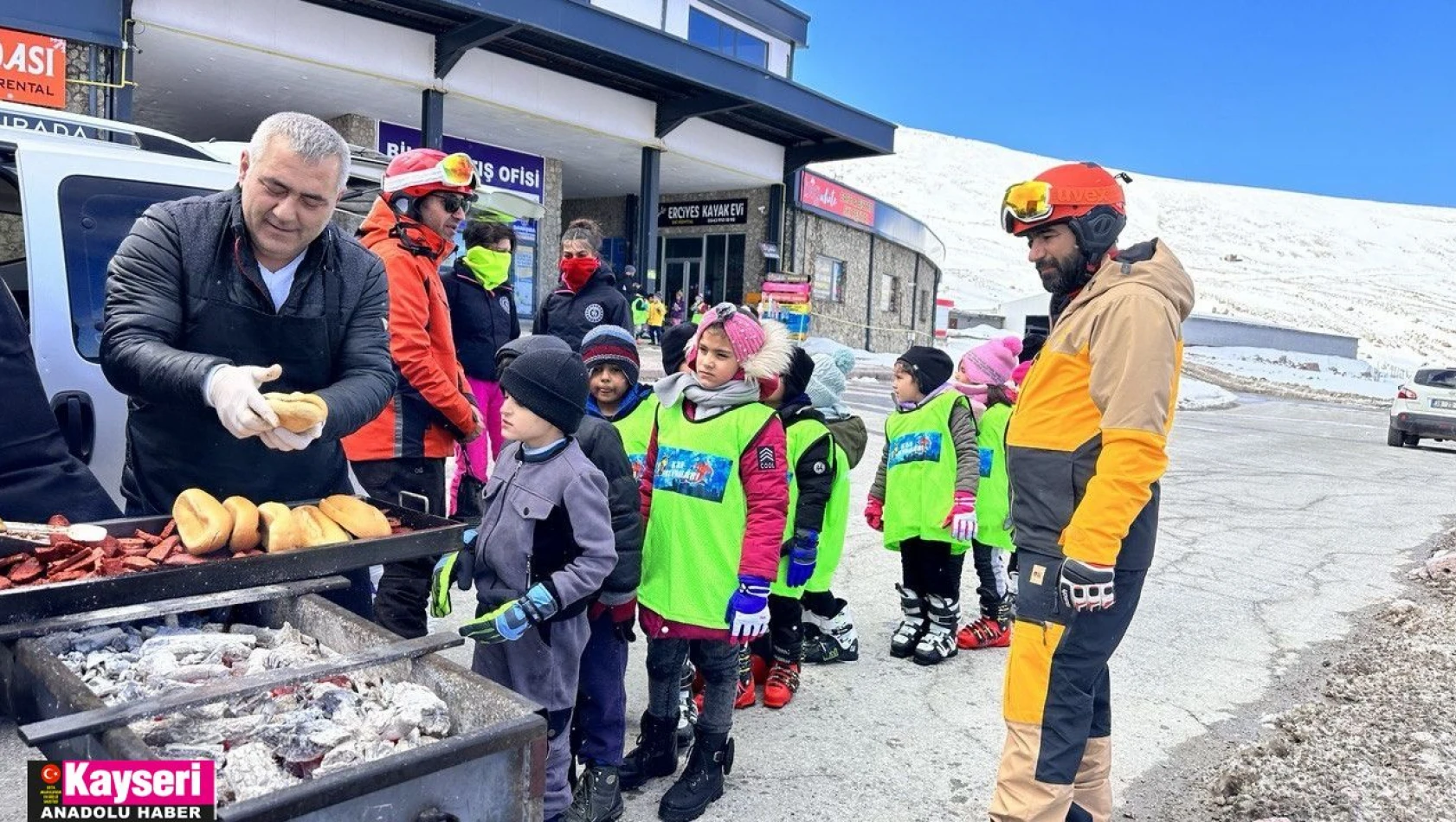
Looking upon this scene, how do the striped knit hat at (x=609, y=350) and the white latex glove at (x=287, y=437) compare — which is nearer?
the white latex glove at (x=287, y=437)

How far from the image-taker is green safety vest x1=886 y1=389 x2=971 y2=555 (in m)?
4.72

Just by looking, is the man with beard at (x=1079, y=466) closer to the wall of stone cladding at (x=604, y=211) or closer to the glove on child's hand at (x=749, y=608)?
the glove on child's hand at (x=749, y=608)

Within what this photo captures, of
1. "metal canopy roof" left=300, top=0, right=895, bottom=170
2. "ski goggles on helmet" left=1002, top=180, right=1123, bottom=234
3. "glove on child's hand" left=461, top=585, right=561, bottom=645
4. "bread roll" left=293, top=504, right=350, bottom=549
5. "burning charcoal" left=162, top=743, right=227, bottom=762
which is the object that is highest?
"metal canopy roof" left=300, top=0, right=895, bottom=170

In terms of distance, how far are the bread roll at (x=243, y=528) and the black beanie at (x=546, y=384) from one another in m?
0.83

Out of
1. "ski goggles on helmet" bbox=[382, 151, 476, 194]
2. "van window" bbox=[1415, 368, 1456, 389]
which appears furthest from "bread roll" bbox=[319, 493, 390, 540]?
"van window" bbox=[1415, 368, 1456, 389]

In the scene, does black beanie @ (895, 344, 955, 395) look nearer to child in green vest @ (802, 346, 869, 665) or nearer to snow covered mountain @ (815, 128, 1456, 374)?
child in green vest @ (802, 346, 869, 665)

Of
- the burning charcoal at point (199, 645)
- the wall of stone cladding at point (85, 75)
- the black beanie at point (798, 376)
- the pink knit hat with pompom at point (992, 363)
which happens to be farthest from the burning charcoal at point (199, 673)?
the wall of stone cladding at point (85, 75)

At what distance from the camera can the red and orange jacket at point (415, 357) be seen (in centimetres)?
352

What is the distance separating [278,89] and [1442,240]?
373 ft

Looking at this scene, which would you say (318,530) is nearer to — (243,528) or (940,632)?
(243,528)

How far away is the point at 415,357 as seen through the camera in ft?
11.6

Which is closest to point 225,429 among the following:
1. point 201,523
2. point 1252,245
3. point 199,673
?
point 201,523

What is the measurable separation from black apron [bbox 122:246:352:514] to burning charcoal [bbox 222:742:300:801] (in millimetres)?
1065

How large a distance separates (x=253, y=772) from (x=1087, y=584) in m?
1.94
